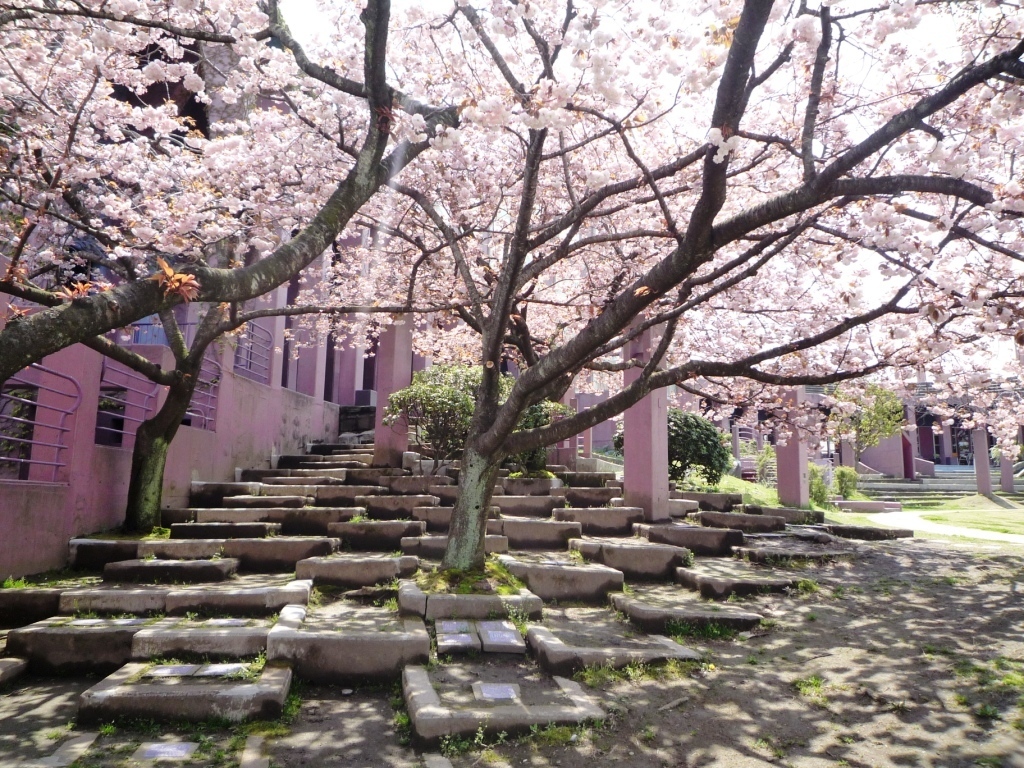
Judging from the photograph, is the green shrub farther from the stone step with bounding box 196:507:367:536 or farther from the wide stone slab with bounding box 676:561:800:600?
the stone step with bounding box 196:507:367:536

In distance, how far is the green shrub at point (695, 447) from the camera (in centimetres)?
1155

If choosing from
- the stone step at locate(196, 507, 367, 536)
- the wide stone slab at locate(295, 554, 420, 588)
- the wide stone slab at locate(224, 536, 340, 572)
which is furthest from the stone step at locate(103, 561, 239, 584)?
the stone step at locate(196, 507, 367, 536)

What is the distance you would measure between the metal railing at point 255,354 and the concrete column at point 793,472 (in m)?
9.58

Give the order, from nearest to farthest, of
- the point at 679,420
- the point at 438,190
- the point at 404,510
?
the point at 404,510
the point at 438,190
the point at 679,420

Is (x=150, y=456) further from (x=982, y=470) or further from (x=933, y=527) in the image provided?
(x=982, y=470)

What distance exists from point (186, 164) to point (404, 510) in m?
5.52

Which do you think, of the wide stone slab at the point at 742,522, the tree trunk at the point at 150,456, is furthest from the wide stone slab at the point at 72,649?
the wide stone slab at the point at 742,522

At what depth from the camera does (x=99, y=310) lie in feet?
12.3

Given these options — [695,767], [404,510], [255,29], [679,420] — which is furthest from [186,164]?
[695,767]

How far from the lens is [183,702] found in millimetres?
4230

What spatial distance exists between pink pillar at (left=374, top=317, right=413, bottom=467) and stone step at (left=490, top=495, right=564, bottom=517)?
228 centimetres

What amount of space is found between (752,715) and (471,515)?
3116mm

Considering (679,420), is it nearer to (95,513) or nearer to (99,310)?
(95,513)

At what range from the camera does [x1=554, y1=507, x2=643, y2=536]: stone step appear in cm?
909
